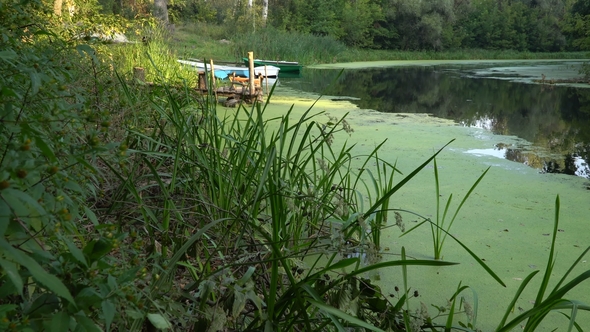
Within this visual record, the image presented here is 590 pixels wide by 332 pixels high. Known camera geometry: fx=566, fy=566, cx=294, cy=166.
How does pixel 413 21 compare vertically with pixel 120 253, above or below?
above

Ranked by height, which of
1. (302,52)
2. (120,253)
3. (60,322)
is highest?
(302,52)

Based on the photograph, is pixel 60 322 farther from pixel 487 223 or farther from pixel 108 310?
pixel 487 223

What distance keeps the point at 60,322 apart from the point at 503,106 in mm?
7178

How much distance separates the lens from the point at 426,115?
5926 millimetres

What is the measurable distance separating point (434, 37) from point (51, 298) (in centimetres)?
2185

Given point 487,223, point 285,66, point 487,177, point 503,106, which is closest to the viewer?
point 487,223

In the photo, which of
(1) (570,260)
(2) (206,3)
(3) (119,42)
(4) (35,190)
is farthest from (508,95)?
(2) (206,3)

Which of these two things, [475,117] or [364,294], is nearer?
[364,294]

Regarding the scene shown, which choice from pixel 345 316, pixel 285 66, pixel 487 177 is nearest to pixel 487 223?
pixel 487 177

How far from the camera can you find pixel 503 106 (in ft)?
23.2

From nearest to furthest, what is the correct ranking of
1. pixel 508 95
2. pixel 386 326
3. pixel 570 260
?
pixel 386 326
pixel 570 260
pixel 508 95

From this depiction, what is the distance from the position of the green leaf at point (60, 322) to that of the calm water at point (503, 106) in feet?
5.13

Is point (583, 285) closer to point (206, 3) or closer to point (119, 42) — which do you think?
point (119, 42)

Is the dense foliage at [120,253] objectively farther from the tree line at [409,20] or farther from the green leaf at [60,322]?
the tree line at [409,20]
